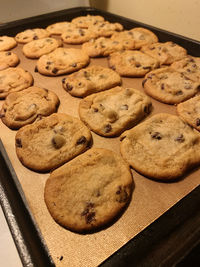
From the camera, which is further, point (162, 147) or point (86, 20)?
point (86, 20)

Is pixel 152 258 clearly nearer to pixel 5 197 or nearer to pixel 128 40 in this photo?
pixel 5 197

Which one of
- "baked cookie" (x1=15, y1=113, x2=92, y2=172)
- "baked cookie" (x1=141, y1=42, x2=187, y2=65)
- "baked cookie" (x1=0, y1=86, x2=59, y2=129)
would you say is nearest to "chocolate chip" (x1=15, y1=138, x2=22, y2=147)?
"baked cookie" (x1=15, y1=113, x2=92, y2=172)

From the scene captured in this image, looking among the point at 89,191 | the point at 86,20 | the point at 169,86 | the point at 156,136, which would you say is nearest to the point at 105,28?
the point at 86,20

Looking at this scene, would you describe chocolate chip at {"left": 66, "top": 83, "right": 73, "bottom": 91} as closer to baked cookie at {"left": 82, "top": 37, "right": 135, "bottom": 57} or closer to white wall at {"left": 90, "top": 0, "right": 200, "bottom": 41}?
baked cookie at {"left": 82, "top": 37, "right": 135, "bottom": 57}

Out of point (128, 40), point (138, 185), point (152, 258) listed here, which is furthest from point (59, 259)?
point (128, 40)

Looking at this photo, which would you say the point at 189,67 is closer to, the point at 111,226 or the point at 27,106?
the point at 27,106

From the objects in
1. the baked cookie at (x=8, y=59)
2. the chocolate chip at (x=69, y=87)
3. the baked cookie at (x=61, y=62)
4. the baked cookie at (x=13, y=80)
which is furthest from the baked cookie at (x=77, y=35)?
the chocolate chip at (x=69, y=87)
